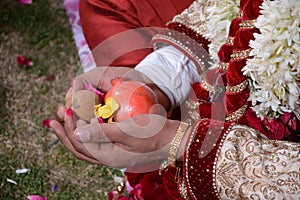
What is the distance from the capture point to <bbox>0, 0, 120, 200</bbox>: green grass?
149 centimetres

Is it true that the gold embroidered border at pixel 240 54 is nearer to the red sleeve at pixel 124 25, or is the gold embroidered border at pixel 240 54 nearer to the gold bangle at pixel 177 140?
the gold bangle at pixel 177 140

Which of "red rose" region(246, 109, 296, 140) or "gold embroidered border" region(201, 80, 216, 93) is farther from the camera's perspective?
"gold embroidered border" region(201, 80, 216, 93)

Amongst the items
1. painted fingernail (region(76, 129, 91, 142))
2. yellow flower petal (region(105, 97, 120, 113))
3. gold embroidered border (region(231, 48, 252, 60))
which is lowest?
painted fingernail (region(76, 129, 91, 142))

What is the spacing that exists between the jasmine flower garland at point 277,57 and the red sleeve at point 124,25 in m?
0.44

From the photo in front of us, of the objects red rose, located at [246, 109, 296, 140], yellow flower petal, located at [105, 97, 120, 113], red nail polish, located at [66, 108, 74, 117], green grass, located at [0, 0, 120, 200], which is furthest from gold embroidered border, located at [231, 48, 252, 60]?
green grass, located at [0, 0, 120, 200]

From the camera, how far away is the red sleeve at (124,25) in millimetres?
1458

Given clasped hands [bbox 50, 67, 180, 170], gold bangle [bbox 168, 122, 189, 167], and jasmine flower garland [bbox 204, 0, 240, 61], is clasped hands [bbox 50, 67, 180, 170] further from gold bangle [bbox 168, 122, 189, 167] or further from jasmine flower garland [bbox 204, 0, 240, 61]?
jasmine flower garland [bbox 204, 0, 240, 61]

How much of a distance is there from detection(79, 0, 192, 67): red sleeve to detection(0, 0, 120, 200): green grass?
29 cm

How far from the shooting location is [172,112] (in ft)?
4.40

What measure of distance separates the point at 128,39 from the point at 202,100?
32 cm

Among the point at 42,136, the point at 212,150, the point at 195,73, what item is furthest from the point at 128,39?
the point at 212,150

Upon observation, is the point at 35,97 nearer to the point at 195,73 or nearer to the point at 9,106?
the point at 9,106

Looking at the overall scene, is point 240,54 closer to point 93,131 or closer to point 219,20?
point 219,20

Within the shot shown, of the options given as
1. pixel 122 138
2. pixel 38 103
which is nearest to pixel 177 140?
pixel 122 138
